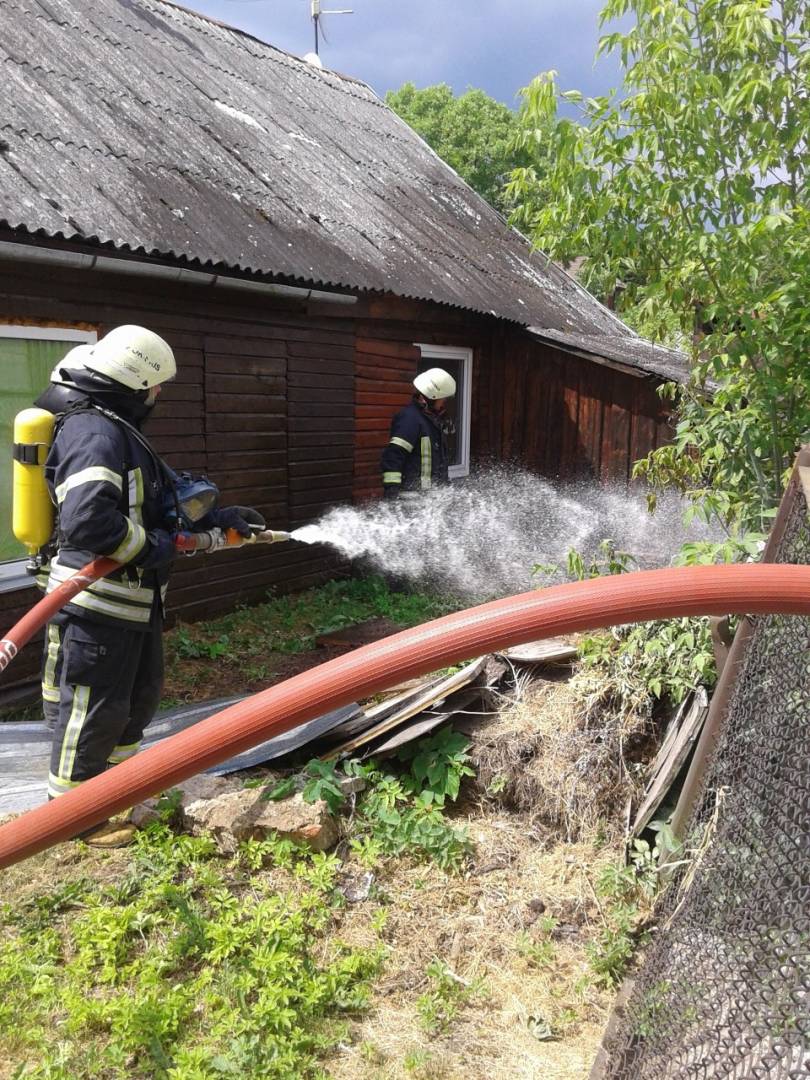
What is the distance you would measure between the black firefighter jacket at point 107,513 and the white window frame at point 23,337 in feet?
5.95

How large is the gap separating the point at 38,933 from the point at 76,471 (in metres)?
1.69

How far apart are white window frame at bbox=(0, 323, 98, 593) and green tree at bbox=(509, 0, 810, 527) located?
3.24m

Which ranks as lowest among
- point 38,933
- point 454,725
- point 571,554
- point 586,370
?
point 38,933

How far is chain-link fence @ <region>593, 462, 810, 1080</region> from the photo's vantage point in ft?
5.72

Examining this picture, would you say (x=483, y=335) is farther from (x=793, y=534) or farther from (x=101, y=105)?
(x=793, y=534)

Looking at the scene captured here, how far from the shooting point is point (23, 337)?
16.9 feet

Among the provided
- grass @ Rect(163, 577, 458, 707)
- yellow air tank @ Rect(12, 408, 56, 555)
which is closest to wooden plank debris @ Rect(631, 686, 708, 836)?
yellow air tank @ Rect(12, 408, 56, 555)

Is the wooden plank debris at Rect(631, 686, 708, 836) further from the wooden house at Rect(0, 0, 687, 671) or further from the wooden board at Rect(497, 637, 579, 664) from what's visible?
the wooden house at Rect(0, 0, 687, 671)

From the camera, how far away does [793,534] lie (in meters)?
2.30

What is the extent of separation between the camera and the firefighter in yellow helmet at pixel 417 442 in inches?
285

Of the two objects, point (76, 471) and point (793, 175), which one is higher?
point (793, 175)

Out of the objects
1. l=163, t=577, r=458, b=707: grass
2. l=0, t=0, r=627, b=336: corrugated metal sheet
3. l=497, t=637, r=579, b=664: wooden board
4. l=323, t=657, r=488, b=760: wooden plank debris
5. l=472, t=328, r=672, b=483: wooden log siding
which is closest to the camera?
l=323, t=657, r=488, b=760: wooden plank debris

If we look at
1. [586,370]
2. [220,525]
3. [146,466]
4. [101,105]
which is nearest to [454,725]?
[220,525]

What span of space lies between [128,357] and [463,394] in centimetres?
686
